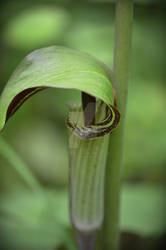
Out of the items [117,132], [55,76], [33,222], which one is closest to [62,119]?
[33,222]

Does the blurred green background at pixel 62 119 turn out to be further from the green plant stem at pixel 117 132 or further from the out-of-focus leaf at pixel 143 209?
the green plant stem at pixel 117 132

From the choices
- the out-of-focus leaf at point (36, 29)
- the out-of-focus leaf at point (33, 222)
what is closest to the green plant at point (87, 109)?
the out-of-focus leaf at point (33, 222)

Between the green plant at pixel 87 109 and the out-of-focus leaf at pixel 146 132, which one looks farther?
the out-of-focus leaf at pixel 146 132

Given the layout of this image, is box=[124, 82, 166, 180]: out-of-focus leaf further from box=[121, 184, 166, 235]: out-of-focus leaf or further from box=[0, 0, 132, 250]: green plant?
box=[0, 0, 132, 250]: green plant

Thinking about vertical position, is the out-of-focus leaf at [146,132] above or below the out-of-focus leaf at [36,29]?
below

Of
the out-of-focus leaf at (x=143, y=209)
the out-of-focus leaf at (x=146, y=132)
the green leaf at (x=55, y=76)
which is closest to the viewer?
the green leaf at (x=55, y=76)

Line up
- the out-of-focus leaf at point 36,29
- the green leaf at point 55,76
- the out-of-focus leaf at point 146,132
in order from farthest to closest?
the out-of-focus leaf at point 36,29, the out-of-focus leaf at point 146,132, the green leaf at point 55,76

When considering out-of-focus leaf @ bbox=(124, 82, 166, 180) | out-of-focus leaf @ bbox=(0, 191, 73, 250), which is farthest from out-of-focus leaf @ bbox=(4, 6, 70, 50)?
out-of-focus leaf @ bbox=(0, 191, 73, 250)

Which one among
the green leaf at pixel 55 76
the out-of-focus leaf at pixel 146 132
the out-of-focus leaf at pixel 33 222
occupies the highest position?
the green leaf at pixel 55 76
